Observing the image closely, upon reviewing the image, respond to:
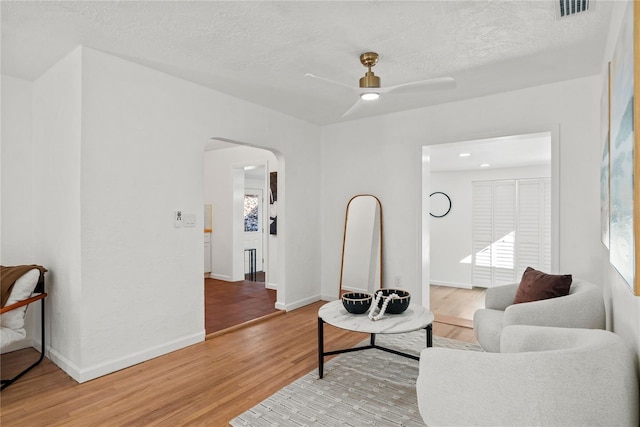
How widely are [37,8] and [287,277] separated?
3356mm

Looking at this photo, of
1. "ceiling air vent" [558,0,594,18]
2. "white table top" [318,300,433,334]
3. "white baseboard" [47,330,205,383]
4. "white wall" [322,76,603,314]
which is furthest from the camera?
"white wall" [322,76,603,314]

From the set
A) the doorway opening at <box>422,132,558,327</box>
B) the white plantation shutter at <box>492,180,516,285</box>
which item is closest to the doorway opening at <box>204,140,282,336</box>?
the doorway opening at <box>422,132,558,327</box>

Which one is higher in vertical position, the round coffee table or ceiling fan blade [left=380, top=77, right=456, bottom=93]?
ceiling fan blade [left=380, top=77, right=456, bottom=93]

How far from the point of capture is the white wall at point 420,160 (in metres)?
3.18

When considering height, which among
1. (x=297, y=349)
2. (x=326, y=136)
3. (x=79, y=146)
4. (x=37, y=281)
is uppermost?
(x=326, y=136)

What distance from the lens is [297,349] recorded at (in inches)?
126

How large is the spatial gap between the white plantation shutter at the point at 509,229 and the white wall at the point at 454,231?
0.44ft

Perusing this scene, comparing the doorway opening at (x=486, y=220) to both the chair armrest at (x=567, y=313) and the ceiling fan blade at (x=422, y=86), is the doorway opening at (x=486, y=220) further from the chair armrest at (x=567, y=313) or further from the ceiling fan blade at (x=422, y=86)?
the chair armrest at (x=567, y=313)

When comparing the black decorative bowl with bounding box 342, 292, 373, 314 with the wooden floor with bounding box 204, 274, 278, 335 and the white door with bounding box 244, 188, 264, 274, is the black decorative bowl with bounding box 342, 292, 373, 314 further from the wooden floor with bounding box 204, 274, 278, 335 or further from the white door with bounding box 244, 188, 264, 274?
the white door with bounding box 244, 188, 264, 274

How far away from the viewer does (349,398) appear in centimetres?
234

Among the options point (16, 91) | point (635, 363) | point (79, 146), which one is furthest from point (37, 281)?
point (635, 363)

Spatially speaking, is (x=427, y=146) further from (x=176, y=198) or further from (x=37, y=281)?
(x=37, y=281)

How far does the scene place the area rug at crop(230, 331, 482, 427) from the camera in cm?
209

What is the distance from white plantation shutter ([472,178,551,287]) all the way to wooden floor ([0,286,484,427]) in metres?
4.02
